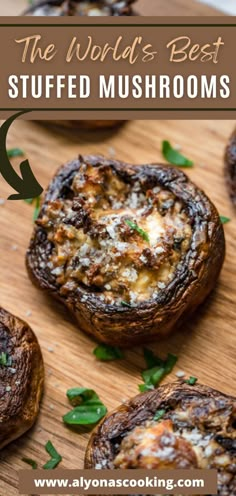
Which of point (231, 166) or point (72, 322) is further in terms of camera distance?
point (231, 166)

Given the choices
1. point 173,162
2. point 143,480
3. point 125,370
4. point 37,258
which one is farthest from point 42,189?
point 143,480

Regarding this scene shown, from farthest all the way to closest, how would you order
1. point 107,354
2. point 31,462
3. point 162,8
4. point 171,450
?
point 162,8
point 107,354
point 31,462
point 171,450

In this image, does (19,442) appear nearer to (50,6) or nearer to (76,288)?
(76,288)

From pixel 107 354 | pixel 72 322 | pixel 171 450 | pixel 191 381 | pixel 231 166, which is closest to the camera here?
pixel 171 450

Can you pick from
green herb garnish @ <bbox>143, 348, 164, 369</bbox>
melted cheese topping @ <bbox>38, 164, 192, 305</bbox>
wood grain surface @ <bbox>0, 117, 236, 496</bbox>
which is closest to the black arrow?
wood grain surface @ <bbox>0, 117, 236, 496</bbox>

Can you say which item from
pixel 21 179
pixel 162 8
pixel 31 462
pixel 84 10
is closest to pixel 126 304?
pixel 31 462

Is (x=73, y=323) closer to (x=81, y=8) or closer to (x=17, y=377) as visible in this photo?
(x=17, y=377)

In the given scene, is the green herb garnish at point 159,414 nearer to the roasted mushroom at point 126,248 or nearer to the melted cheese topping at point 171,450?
the melted cheese topping at point 171,450

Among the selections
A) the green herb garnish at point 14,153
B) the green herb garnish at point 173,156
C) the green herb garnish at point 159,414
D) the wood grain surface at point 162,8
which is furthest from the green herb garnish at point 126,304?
the wood grain surface at point 162,8
